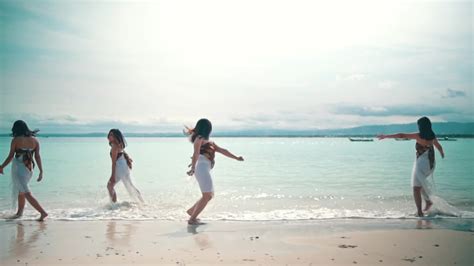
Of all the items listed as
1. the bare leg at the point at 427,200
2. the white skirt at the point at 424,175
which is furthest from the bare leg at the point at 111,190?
the bare leg at the point at 427,200

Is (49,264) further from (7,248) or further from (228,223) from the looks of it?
(228,223)

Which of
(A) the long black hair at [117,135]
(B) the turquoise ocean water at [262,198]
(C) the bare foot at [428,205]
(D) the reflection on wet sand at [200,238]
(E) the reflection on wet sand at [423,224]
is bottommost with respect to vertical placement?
(B) the turquoise ocean water at [262,198]

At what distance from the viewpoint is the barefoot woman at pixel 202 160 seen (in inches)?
343

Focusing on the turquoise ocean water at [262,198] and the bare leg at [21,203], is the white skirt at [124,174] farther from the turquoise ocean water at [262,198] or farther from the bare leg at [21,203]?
the bare leg at [21,203]

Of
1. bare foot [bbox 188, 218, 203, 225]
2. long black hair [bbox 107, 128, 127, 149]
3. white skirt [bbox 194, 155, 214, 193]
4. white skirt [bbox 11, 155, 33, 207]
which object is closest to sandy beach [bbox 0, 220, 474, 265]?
bare foot [bbox 188, 218, 203, 225]

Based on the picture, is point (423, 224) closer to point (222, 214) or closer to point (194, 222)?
point (222, 214)

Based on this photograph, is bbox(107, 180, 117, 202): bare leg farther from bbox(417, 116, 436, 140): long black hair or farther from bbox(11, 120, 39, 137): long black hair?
bbox(417, 116, 436, 140): long black hair

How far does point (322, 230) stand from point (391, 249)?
163cm

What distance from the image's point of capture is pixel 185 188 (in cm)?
1559

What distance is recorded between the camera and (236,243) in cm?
678

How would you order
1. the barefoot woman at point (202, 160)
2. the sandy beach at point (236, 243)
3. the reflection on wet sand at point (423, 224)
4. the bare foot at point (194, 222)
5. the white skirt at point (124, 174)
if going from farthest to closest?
1. the white skirt at point (124, 174)
2. the barefoot woman at point (202, 160)
3. the bare foot at point (194, 222)
4. the reflection on wet sand at point (423, 224)
5. the sandy beach at point (236, 243)

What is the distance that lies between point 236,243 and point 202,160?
2518mm

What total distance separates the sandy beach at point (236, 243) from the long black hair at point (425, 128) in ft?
6.72

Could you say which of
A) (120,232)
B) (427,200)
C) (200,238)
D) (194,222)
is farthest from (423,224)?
(120,232)
